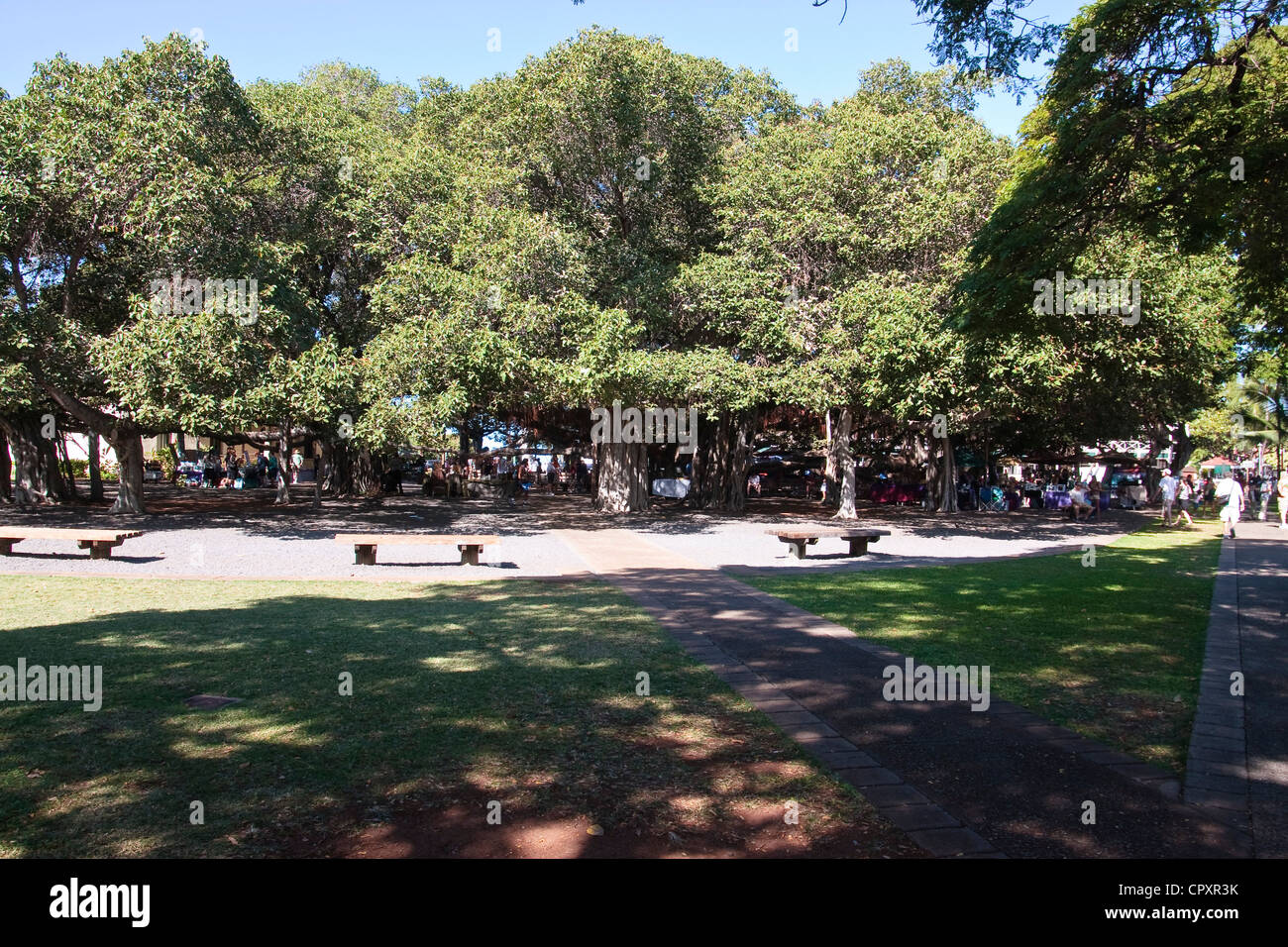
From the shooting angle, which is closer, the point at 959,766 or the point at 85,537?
the point at 959,766

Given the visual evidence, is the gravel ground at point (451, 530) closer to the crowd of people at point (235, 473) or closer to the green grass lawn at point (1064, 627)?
the green grass lawn at point (1064, 627)

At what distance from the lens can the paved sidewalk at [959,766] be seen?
148 inches

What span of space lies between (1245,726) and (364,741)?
5445 millimetres

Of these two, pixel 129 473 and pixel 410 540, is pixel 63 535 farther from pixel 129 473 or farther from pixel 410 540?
pixel 129 473

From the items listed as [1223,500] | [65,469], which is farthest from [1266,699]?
[65,469]

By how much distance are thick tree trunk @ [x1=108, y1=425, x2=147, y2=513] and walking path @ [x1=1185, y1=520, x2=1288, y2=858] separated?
21990 mm

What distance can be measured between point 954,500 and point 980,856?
28.0 metres

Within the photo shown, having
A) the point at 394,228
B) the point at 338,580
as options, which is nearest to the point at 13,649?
the point at 338,580

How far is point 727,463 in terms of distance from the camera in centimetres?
2958

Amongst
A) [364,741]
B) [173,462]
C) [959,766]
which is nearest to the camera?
[959,766]

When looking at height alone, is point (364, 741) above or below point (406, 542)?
below
